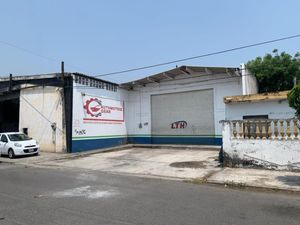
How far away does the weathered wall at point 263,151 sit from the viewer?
39.0ft

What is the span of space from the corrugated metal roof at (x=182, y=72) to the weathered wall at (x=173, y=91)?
45 cm

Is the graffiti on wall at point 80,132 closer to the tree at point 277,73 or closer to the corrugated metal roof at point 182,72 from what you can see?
the corrugated metal roof at point 182,72

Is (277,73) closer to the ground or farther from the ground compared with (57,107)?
farther from the ground

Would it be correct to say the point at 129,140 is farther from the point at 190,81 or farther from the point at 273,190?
the point at 273,190

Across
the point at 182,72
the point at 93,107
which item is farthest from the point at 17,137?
the point at 182,72

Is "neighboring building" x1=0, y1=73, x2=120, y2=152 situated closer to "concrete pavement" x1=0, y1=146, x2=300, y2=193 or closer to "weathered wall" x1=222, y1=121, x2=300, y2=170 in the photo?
"concrete pavement" x1=0, y1=146, x2=300, y2=193

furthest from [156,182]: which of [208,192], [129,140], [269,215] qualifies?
[129,140]

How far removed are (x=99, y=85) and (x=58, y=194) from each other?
1619 centimetres

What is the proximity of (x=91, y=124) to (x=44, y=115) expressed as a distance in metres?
3.38

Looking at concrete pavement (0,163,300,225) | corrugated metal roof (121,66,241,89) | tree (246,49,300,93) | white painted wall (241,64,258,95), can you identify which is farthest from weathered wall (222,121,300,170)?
tree (246,49,300,93)

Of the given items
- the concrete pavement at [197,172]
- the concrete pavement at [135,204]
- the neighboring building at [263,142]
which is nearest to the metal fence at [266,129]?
the neighboring building at [263,142]

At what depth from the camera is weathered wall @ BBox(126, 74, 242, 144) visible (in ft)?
73.1

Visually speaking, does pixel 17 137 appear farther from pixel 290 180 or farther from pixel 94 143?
pixel 290 180

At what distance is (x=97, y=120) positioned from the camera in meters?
23.2
